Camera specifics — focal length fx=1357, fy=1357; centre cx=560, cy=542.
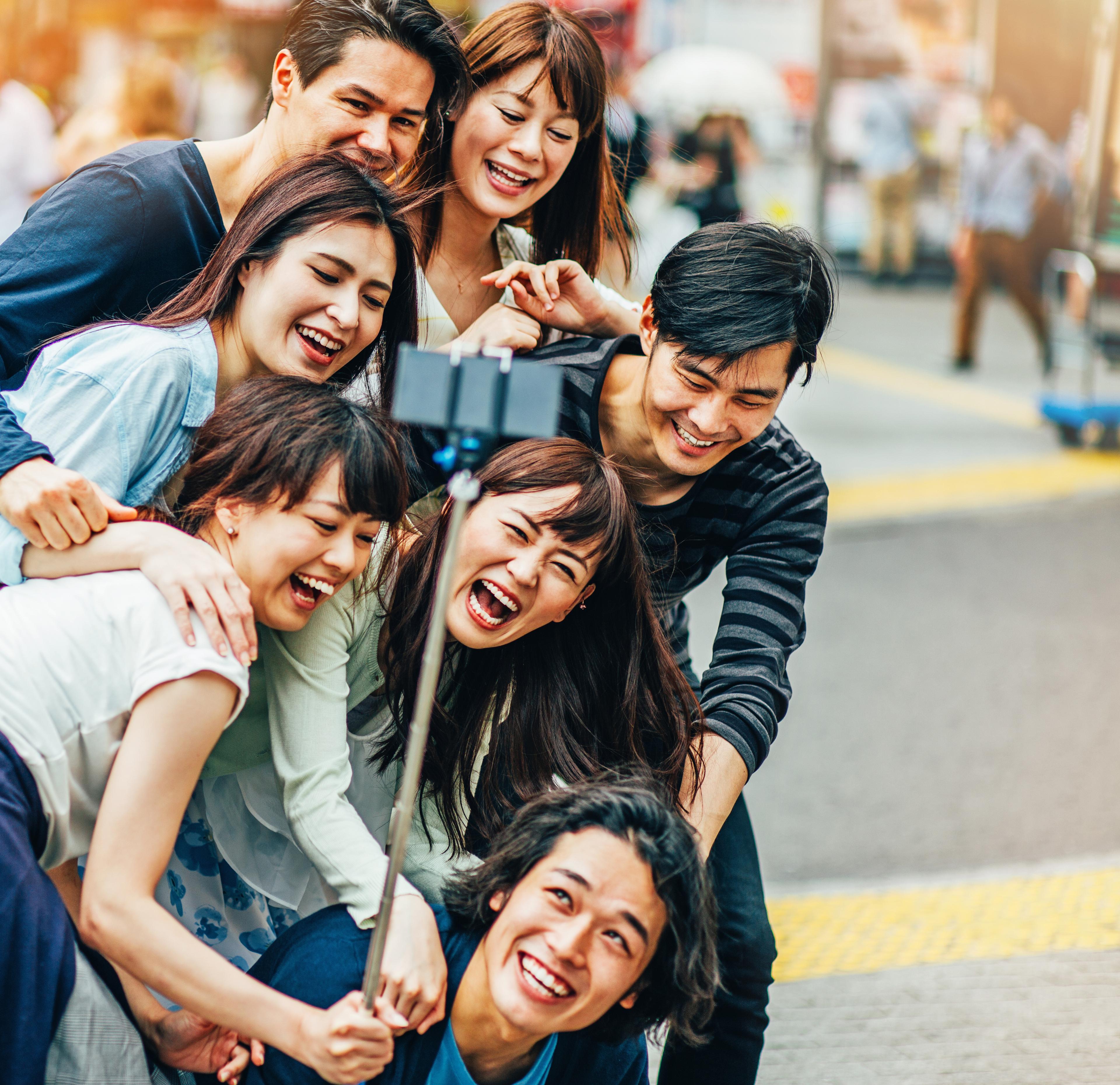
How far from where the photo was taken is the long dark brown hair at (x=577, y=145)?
2.49m

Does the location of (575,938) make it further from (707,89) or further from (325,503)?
(707,89)

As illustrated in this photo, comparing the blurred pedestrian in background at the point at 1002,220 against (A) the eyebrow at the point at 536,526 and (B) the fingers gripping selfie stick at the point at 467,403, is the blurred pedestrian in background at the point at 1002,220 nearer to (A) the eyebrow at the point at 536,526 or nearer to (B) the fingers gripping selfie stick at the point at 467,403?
(A) the eyebrow at the point at 536,526

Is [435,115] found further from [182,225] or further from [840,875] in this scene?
[840,875]

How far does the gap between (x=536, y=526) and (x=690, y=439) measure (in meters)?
0.41

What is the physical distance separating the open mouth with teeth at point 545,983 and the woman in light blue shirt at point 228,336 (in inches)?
34.8

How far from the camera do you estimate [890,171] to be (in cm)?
1319

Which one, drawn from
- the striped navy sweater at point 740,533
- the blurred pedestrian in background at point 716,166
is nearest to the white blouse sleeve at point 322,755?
the striped navy sweater at point 740,533

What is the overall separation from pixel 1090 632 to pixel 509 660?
12.1 feet

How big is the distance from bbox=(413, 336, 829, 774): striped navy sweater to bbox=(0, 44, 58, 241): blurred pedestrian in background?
406 centimetres

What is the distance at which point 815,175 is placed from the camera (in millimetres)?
10797

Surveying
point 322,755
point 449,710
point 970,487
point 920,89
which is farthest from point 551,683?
point 920,89

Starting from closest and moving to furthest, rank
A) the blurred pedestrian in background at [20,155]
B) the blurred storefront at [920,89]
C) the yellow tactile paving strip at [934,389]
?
the blurred pedestrian in background at [20,155] → the yellow tactile paving strip at [934,389] → the blurred storefront at [920,89]

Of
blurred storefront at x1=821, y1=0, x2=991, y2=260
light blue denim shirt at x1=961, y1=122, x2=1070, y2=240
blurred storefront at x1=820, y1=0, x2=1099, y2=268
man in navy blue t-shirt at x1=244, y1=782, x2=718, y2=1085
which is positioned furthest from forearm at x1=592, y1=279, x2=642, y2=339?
blurred storefront at x1=821, y1=0, x2=991, y2=260

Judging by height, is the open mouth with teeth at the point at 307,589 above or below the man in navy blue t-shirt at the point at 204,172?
below
